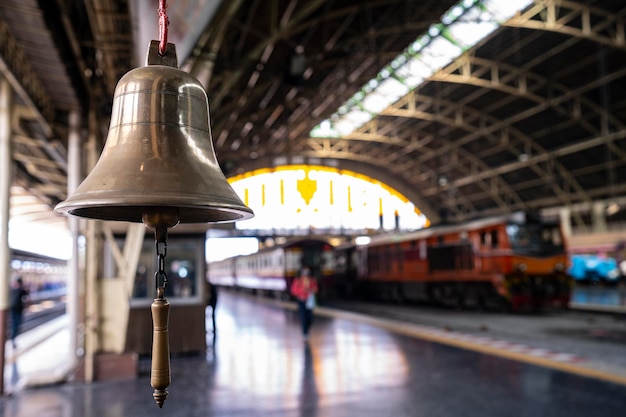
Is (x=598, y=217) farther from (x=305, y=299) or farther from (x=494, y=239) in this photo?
(x=305, y=299)

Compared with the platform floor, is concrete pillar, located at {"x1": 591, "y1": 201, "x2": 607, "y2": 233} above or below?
above

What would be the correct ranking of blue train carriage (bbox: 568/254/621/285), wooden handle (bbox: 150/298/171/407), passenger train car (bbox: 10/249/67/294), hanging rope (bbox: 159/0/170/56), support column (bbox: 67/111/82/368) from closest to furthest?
wooden handle (bbox: 150/298/171/407)
hanging rope (bbox: 159/0/170/56)
support column (bbox: 67/111/82/368)
passenger train car (bbox: 10/249/67/294)
blue train carriage (bbox: 568/254/621/285)

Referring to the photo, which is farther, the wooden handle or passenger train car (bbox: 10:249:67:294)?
passenger train car (bbox: 10:249:67:294)

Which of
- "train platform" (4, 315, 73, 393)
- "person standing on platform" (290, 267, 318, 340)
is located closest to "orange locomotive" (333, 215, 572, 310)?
"person standing on platform" (290, 267, 318, 340)

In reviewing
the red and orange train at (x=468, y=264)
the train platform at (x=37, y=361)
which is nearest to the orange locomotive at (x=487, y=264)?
the red and orange train at (x=468, y=264)

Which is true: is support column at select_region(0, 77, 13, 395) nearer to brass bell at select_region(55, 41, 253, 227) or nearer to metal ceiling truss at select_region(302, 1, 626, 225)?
brass bell at select_region(55, 41, 253, 227)

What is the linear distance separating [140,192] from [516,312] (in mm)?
18708

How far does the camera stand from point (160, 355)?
7.06ft

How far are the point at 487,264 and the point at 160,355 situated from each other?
17908 mm

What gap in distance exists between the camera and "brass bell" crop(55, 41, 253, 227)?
217 cm

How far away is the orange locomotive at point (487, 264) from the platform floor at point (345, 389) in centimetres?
765

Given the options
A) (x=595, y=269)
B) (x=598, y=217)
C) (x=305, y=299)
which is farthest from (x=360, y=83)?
(x=598, y=217)

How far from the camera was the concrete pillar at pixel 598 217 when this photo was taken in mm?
39625

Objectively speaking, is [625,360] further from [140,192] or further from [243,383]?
[140,192]
